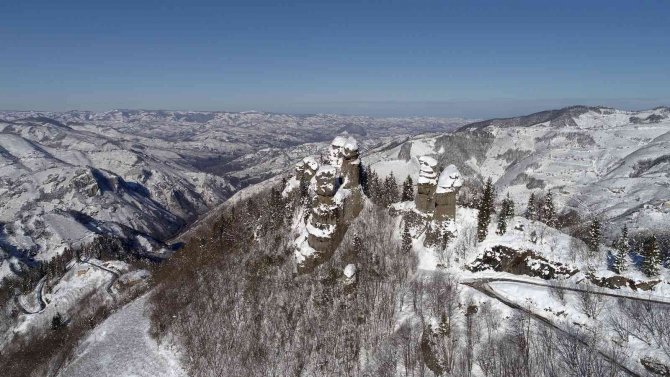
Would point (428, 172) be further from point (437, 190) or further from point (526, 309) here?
point (526, 309)

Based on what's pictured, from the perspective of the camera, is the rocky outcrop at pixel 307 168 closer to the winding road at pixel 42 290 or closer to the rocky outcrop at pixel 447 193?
the rocky outcrop at pixel 447 193

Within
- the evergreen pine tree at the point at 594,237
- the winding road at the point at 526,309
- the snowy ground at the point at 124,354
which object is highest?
the evergreen pine tree at the point at 594,237

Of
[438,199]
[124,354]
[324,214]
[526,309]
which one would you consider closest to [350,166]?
[324,214]

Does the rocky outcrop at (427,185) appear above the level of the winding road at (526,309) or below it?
above

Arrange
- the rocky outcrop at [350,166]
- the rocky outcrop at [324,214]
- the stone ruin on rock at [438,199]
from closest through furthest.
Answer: the stone ruin on rock at [438,199] → the rocky outcrop at [324,214] → the rocky outcrop at [350,166]

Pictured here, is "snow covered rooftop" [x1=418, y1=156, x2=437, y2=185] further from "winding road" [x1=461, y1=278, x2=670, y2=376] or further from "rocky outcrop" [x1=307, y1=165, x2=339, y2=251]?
"winding road" [x1=461, y1=278, x2=670, y2=376]

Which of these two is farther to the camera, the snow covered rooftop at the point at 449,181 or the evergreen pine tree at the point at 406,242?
the evergreen pine tree at the point at 406,242

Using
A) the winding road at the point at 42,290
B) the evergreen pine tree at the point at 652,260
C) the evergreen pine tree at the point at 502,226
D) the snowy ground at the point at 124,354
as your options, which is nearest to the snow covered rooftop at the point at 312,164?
the evergreen pine tree at the point at 502,226
